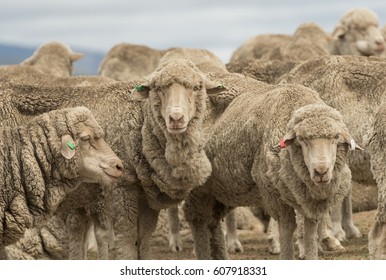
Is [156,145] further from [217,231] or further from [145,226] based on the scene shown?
[217,231]

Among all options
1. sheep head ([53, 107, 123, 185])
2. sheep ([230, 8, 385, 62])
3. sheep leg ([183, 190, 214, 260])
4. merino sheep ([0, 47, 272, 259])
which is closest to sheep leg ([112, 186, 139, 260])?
merino sheep ([0, 47, 272, 259])

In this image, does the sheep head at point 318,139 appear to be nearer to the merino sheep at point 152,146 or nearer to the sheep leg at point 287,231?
the sheep leg at point 287,231

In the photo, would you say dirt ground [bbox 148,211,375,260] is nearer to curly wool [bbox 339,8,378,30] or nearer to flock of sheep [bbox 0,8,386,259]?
flock of sheep [bbox 0,8,386,259]

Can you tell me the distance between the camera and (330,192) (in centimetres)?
1147

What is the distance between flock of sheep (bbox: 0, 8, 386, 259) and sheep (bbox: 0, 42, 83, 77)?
9181 millimetres

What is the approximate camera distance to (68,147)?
1133cm

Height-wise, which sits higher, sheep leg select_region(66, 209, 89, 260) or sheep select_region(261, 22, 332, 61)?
sheep select_region(261, 22, 332, 61)

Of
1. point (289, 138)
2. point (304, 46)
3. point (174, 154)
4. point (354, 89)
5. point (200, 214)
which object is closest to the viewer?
point (289, 138)

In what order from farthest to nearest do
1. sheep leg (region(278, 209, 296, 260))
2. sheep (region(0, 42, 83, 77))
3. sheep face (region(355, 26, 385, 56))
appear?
1. sheep (region(0, 42, 83, 77))
2. sheep face (region(355, 26, 385, 56))
3. sheep leg (region(278, 209, 296, 260))

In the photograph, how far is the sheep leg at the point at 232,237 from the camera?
15.8m

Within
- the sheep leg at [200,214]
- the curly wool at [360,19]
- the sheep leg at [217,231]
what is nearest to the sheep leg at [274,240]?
the sheep leg at [217,231]

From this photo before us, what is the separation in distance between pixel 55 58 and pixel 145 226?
461 inches

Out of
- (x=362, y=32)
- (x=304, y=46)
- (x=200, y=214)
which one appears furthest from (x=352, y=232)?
(x=362, y=32)

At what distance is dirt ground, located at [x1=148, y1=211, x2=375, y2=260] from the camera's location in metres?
14.6
